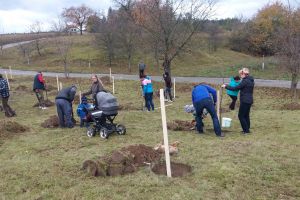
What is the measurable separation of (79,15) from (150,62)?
4568 centimetres

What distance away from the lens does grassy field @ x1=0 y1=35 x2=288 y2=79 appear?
3347cm

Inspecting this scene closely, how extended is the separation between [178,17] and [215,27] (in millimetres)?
37475

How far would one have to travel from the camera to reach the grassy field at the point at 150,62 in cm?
3347

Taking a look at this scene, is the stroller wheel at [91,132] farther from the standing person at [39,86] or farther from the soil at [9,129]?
the standing person at [39,86]

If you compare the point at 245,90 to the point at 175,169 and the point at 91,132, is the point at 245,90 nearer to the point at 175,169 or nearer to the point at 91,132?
the point at 175,169

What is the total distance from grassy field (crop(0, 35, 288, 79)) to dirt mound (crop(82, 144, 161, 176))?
931 inches

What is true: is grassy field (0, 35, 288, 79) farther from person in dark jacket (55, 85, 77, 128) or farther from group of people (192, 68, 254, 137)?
group of people (192, 68, 254, 137)

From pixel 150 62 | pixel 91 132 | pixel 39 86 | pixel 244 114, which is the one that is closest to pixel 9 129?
pixel 91 132

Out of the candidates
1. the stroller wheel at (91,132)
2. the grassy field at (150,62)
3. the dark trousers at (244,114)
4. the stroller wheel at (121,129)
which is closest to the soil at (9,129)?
the stroller wheel at (91,132)

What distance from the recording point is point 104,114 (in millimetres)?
9547

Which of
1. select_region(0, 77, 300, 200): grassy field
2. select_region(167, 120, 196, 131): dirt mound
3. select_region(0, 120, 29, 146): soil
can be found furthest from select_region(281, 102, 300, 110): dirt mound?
select_region(0, 120, 29, 146): soil

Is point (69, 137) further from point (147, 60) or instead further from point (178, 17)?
point (147, 60)

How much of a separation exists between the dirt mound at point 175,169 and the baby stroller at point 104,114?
117 inches

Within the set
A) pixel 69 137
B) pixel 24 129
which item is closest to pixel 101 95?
pixel 69 137
